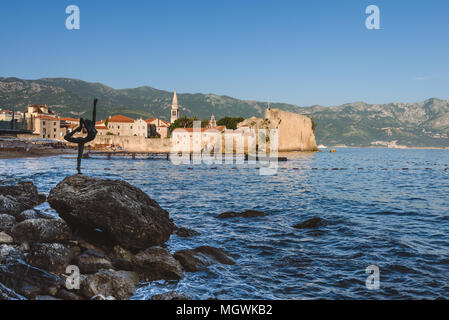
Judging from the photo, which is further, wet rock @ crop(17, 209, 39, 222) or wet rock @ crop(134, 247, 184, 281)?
wet rock @ crop(17, 209, 39, 222)

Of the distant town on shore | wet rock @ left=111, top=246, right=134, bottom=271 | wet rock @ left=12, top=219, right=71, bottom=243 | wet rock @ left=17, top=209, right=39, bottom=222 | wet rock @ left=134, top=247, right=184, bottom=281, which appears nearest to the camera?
wet rock @ left=134, top=247, right=184, bottom=281

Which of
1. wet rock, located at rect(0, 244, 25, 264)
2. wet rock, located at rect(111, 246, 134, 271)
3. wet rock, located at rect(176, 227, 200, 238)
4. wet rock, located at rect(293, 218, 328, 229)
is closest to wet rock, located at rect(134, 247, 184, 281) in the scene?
wet rock, located at rect(111, 246, 134, 271)

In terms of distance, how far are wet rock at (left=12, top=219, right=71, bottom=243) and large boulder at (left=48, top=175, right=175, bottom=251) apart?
402mm

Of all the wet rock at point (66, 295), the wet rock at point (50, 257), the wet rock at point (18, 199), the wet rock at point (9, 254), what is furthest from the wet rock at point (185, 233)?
the wet rock at point (18, 199)

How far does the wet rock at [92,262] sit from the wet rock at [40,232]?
1.58 m

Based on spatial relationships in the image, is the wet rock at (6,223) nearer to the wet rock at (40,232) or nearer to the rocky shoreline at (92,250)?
the rocky shoreline at (92,250)

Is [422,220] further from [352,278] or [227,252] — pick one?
[227,252]

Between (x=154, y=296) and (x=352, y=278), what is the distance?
5553 mm

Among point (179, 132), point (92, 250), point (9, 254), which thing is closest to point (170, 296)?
point (92, 250)

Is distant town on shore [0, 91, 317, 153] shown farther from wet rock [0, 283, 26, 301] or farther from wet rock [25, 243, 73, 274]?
wet rock [0, 283, 26, 301]

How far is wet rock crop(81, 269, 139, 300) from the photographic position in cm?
746

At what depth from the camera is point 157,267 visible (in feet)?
29.9

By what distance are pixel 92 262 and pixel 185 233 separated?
17.0ft
